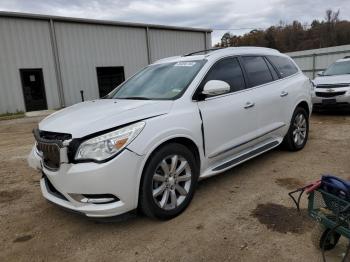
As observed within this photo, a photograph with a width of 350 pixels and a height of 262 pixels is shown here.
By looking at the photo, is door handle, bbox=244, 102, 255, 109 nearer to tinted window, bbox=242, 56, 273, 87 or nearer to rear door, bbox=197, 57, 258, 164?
rear door, bbox=197, 57, 258, 164

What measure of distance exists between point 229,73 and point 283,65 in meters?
1.72

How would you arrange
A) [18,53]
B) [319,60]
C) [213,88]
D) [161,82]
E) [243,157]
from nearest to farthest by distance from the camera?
[213,88]
[161,82]
[243,157]
[18,53]
[319,60]

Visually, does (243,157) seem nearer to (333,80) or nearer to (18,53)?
(333,80)

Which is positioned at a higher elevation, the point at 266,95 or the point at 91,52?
the point at 91,52

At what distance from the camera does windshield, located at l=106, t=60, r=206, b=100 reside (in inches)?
151

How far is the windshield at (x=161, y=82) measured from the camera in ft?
12.6

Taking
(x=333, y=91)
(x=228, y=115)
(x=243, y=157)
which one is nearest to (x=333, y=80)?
(x=333, y=91)

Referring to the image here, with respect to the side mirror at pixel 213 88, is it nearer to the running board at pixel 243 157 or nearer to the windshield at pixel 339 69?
the running board at pixel 243 157

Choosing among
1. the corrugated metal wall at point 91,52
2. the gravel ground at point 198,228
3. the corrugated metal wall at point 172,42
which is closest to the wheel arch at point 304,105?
the gravel ground at point 198,228

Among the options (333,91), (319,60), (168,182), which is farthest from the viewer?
(319,60)

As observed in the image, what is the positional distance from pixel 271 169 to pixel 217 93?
172 cm

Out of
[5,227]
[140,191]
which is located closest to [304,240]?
[140,191]

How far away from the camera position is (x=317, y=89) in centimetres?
938

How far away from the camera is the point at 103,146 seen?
9.55 ft
